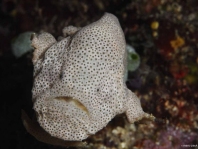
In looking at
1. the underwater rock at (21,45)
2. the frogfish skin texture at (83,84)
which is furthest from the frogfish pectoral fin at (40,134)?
the underwater rock at (21,45)

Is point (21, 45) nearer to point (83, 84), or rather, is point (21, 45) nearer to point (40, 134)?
point (40, 134)

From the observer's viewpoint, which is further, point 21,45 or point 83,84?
point 21,45

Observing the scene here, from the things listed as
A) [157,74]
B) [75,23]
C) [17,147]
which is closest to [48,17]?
[75,23]

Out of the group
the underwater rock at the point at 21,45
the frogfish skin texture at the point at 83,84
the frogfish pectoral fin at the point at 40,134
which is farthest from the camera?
the underwater rock at the point at 21,45

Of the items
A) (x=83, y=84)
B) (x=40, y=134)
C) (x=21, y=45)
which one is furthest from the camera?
(x=21, y=45)

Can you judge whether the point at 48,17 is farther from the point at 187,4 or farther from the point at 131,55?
the point at 187,4

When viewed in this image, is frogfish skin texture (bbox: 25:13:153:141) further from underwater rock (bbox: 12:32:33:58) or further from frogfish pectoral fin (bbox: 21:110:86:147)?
underwater rock (bbox: 12:32:33:58)

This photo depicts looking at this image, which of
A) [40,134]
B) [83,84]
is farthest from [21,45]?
[83,84]

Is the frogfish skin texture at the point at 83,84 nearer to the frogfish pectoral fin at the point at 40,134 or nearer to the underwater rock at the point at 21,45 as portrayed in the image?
the frogfish pectoral fin at the point at 40,134

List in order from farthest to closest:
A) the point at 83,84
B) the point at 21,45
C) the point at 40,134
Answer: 1. the point at 21,45
2. the point at 40,134
3. the point at 83,84
